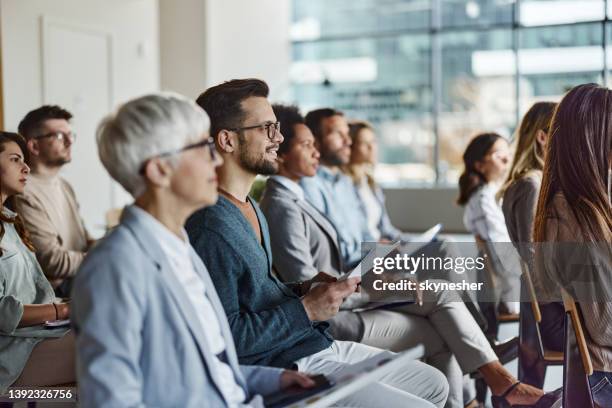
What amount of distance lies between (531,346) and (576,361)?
26.4 inches

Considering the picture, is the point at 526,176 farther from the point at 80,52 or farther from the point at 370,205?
the point at 80,52

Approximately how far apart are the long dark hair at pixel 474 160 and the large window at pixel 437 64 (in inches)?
246

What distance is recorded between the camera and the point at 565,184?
2.38 m

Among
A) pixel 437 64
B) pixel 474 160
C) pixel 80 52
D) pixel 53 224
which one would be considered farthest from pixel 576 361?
pixel 437 64

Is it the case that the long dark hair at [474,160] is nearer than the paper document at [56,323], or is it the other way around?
the paper document at [56,323]

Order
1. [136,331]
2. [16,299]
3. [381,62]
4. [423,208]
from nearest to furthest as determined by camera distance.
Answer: [136,331], [16,299], [423,208], [381,62]

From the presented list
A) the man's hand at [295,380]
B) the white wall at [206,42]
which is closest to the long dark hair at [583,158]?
the man's hand at [295,380]

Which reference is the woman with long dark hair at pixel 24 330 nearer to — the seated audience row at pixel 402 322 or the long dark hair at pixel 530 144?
the seated audience row at pixel 402 322

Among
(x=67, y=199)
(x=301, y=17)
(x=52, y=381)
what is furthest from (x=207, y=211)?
(x=301, y=17)

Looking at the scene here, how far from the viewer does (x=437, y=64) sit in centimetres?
1109

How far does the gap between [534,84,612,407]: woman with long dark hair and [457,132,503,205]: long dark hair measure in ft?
6.18

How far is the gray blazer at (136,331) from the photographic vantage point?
1.34 m

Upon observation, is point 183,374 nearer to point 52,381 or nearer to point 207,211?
point 207,211

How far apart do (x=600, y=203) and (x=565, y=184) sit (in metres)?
0.11
